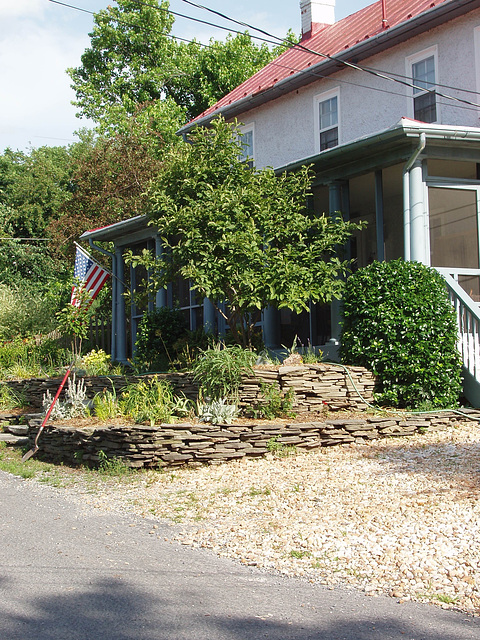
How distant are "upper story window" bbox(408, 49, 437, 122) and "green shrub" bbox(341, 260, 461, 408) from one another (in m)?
5.53

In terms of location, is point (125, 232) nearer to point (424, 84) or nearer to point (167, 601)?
point (424, 84)

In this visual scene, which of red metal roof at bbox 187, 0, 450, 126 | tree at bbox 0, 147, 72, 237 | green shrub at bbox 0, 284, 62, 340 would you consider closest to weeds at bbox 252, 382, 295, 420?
red metal roof at bbox 187, 0, 450, 126

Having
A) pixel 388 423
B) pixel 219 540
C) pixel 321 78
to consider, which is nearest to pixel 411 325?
pixel 388 423

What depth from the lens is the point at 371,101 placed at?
583 inches

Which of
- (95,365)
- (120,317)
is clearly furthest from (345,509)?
(120,317)

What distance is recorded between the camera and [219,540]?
5414 millimetres

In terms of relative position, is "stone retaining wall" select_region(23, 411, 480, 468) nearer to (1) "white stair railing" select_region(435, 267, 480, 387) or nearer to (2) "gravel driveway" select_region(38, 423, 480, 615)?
(2) "gravel driveway" select_region(38, 423, 480, 615)

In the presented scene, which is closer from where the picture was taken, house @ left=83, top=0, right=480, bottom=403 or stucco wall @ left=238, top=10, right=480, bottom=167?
house @ left=83, top=0, right=480, bottom=403

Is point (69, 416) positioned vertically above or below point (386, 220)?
below

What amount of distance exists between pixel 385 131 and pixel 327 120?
20.9 ft

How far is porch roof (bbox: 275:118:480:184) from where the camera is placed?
984 centimetres

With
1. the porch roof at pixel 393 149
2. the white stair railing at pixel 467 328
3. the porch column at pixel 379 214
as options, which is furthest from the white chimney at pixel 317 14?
the white stair railing at pixel 467 328

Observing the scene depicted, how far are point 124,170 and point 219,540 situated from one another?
19.6m

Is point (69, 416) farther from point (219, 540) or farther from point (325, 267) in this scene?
point (219, 540)
